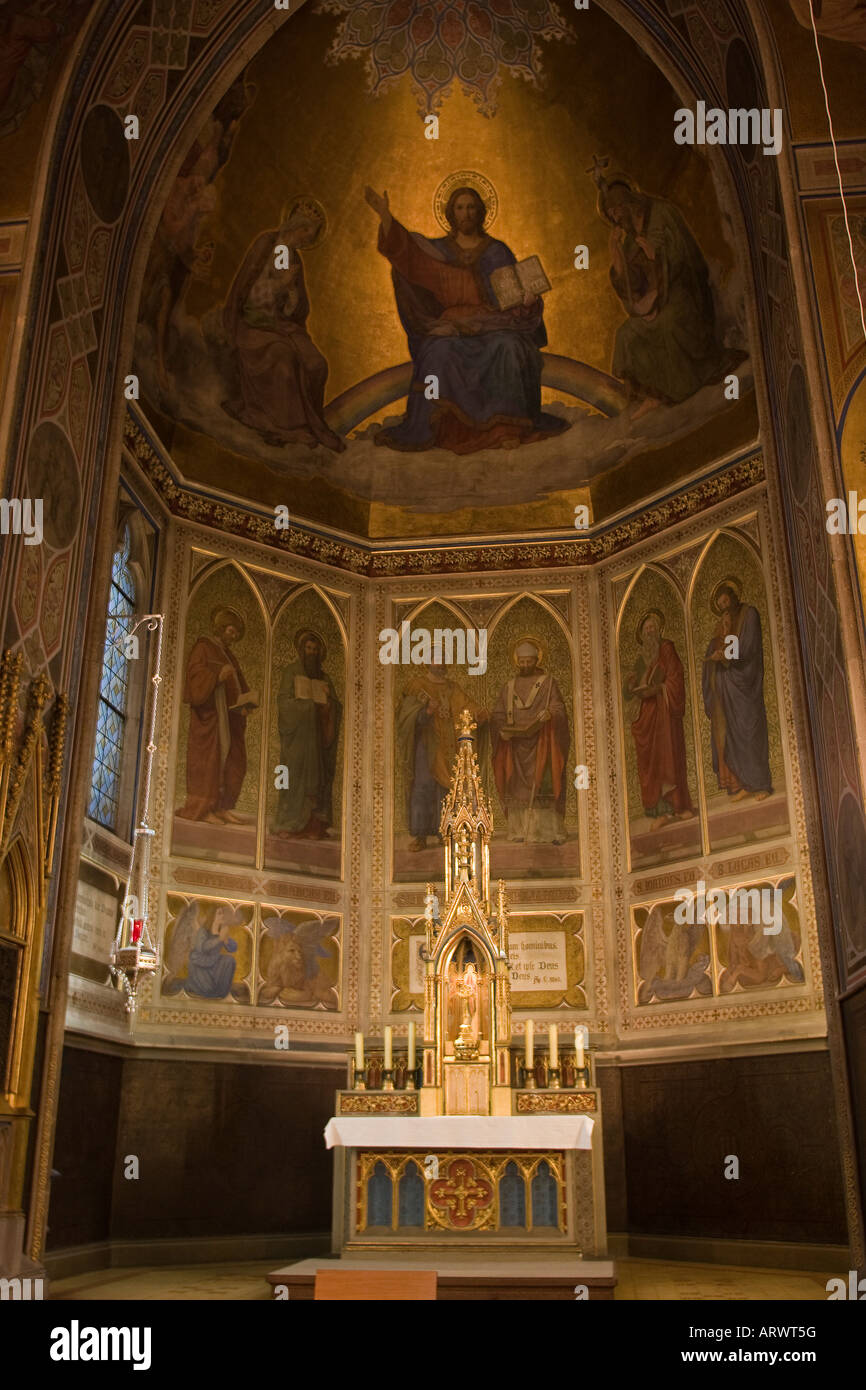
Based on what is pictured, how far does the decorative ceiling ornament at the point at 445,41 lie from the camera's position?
16.7 metres

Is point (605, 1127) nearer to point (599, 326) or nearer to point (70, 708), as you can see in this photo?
point (70, 708)

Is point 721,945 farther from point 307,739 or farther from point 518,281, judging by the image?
point 518,281

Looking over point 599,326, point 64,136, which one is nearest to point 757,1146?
point 599,326

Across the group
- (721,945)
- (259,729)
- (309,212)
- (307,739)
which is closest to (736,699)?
(721,945)

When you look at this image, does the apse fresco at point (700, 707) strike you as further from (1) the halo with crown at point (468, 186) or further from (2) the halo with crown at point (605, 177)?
(1) the halo with crown at point (468, 186)

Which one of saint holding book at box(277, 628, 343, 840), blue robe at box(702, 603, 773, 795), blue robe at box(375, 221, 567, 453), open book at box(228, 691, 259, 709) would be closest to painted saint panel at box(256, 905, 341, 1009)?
saint holding book at box(277, 628, 343, 840)

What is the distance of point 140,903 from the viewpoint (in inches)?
582

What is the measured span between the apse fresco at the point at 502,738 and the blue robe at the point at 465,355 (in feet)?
9.30

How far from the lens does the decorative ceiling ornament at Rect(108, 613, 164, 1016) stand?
38.6 ft

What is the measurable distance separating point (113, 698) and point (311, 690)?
10.5 feet

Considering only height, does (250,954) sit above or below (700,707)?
below

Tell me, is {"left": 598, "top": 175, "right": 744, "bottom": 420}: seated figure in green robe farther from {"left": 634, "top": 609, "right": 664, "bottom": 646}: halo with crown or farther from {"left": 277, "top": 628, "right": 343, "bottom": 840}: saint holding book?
{"left": 277, "top": 628, "right": 343, "bottom": 840}: saint holding book

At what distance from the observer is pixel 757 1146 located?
13.8 meters

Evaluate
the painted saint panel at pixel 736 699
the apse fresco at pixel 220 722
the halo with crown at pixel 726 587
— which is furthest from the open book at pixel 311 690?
the halo with crown at pixel 726 587
